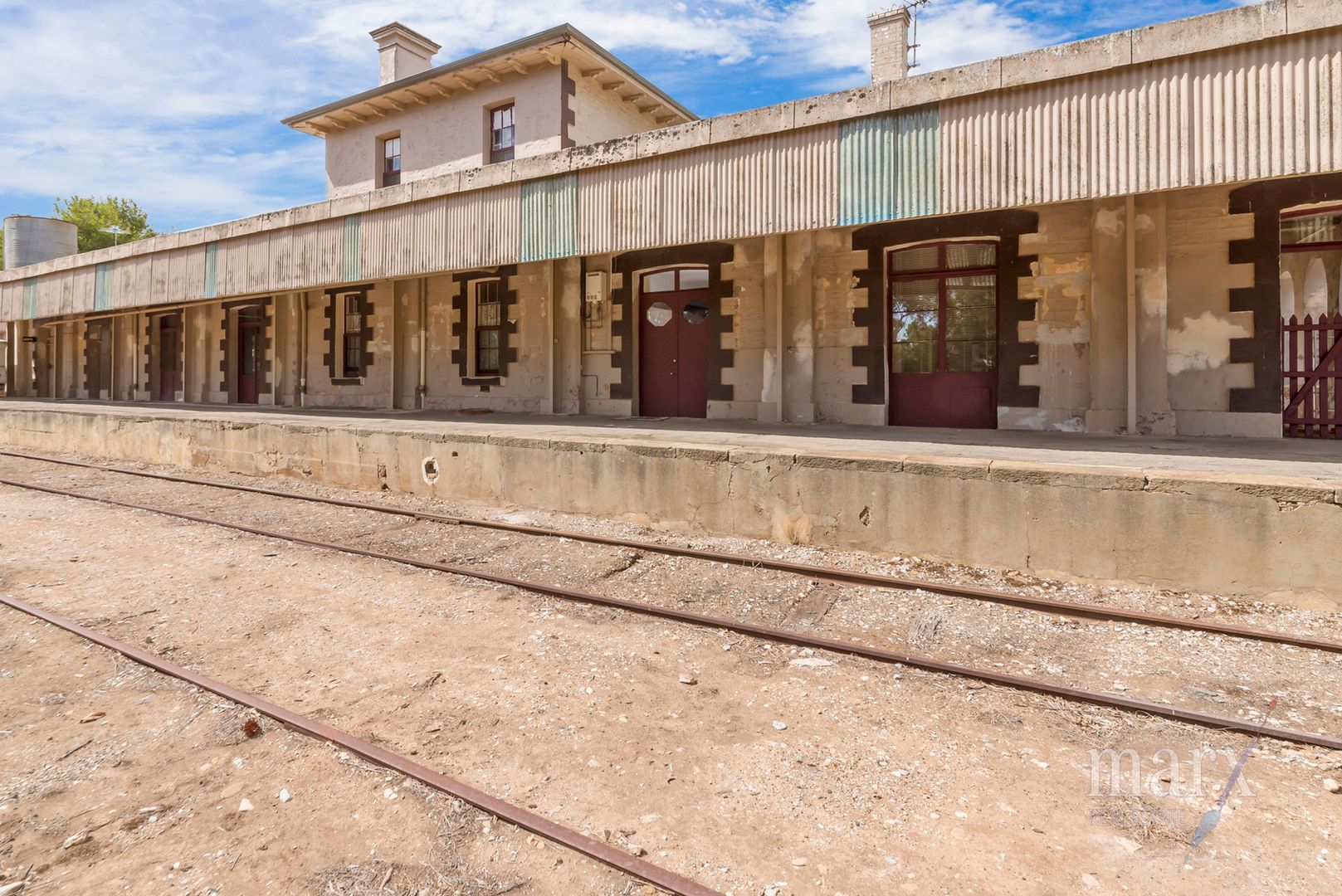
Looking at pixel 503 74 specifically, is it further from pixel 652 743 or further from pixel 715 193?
pixel 652 743

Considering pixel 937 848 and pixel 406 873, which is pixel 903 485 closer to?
pixel 937 848

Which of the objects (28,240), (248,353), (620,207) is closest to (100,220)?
(28,240)

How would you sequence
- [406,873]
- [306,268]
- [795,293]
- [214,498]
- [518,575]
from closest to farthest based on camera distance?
1. [406,873]
2. [518,575]
3. [214,498]
4. [795,293]
5. [306,268]

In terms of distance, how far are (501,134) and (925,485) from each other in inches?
540

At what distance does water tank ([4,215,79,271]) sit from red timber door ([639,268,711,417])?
25.9m

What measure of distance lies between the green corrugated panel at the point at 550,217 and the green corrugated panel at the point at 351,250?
137 inches

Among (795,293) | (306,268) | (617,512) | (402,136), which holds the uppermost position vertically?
(402,136)

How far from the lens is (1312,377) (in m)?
7.65

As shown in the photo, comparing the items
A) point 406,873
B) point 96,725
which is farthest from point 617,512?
point 406,873

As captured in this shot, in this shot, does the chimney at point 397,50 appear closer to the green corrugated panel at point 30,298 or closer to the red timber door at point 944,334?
the green corrugated panel at point 30,298

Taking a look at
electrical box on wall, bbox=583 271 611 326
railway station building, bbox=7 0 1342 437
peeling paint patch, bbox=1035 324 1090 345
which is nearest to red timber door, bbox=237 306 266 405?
railway station building, bbox=7 0 1342 437

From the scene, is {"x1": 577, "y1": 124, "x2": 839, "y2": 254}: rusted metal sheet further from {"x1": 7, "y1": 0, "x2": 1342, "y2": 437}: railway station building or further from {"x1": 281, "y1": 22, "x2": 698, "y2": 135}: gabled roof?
{"x1": 281, "y1": 22, "x2": 698, "y2": 135}: gabled roof

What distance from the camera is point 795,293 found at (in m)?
10.3

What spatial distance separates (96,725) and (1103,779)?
178 inches
